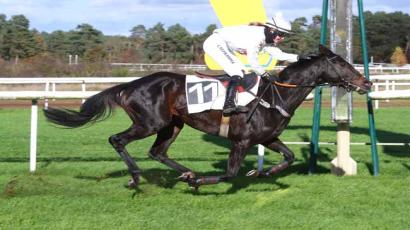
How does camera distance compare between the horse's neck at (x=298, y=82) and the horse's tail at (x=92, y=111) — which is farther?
the horse's tail at (x=92, y=111)

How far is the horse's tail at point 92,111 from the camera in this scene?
690cm

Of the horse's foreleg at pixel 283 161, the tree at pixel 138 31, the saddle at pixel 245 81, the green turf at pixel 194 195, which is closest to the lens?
the green turf at pixel 194 195

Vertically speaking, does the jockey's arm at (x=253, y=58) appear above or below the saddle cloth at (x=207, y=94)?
above

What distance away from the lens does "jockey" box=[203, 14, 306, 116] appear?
20.7 ft

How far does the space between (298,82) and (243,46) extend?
72cm

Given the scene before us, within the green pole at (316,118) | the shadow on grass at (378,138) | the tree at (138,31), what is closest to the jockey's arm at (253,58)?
the green pole at (316,118)

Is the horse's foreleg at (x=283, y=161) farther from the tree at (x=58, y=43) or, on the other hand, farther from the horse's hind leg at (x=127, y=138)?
the tree at (x=58, y=43)

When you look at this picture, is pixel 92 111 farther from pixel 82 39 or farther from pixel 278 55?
pixel 82 39

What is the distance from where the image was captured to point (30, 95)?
7.65 meters

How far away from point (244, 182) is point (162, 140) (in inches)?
42.7

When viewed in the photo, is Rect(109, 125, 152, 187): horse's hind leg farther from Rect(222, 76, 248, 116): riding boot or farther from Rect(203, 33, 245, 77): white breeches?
Rect(203, 33, 245, 77): white breeches

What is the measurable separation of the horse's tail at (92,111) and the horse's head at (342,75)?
2.28 meters

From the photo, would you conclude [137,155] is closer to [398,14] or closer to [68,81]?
[68,81]

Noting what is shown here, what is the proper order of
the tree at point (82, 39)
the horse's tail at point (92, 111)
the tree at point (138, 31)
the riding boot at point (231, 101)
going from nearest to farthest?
the riding boot at point (231, 101), the horse's tail at point (92, 111), the tree at point (82, 39), the tree at point (138, 31)
